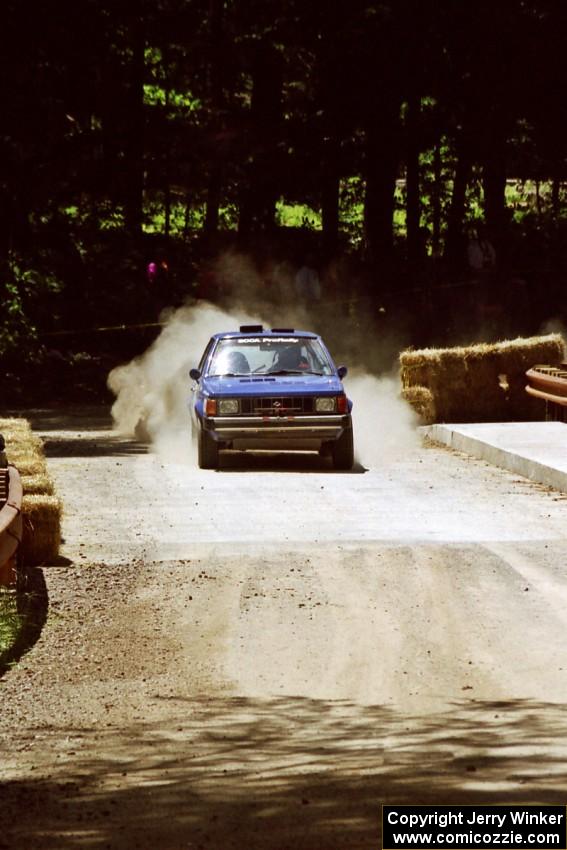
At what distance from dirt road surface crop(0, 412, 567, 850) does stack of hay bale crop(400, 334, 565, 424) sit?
32.5 ft

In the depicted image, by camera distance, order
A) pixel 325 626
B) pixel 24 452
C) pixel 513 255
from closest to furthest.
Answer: pixel 325 626
pixel 24 452
pixel 513 255

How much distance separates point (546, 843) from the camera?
233 inches

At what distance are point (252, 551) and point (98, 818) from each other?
6.70 m

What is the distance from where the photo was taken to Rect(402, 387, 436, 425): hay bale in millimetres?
25859

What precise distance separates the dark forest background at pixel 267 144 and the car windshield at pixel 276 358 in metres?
11.2

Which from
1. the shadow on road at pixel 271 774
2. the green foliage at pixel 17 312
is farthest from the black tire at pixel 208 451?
the green foliage at pixel 17 312

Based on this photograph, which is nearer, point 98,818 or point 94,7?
point 98,818

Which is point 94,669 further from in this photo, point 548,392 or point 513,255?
point 513,255

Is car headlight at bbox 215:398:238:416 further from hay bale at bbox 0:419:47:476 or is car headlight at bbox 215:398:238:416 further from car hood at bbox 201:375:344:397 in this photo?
hay bale at bbox 0:419:47:476

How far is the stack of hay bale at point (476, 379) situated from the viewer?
2630cm

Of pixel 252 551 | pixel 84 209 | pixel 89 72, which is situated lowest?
pixel 252 551

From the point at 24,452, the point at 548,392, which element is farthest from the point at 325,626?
the point at 548,392

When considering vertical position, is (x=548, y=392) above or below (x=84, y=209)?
below

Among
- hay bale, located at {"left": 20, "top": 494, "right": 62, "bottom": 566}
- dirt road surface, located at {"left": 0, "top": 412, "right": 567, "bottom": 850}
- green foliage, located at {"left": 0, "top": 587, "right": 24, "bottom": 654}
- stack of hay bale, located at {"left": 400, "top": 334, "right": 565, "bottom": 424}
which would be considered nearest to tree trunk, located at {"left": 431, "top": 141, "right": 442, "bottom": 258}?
stack of hay bale, located at {"left": 400, "top": 334, "right": 565, "bottom": 424}
